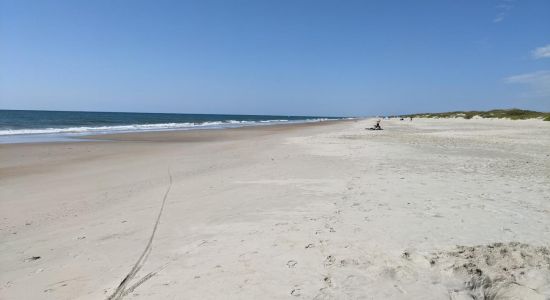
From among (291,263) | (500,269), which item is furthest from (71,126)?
(500,269)

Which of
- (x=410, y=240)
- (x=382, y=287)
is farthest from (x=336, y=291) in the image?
(x=410, y=240)

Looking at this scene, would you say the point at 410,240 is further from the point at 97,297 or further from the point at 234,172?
the point at 234,172

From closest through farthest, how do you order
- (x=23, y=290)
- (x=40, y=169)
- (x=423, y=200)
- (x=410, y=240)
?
(x=23, y=290) → (x=410, y=240) → (x=423, y=200) → (x=40, y=169)

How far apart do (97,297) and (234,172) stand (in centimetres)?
707

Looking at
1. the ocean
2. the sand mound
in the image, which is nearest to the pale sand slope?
the sand mound

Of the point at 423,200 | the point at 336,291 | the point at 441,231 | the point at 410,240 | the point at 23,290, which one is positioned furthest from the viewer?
the point at 423,200

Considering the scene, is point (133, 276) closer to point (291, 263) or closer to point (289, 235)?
point (291, 263)

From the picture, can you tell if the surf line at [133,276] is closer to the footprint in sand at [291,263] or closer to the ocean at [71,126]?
the footprint in sand at [291,263]

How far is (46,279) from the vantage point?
4.03 m

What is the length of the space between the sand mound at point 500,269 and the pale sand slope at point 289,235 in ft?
0.06

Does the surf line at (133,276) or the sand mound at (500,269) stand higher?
the sand mound at (500,269)

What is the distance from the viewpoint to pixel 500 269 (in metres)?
3.88

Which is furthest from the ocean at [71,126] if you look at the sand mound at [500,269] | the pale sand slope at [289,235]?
the sand mound at [500,269]

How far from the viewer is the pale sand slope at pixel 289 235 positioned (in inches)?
144
